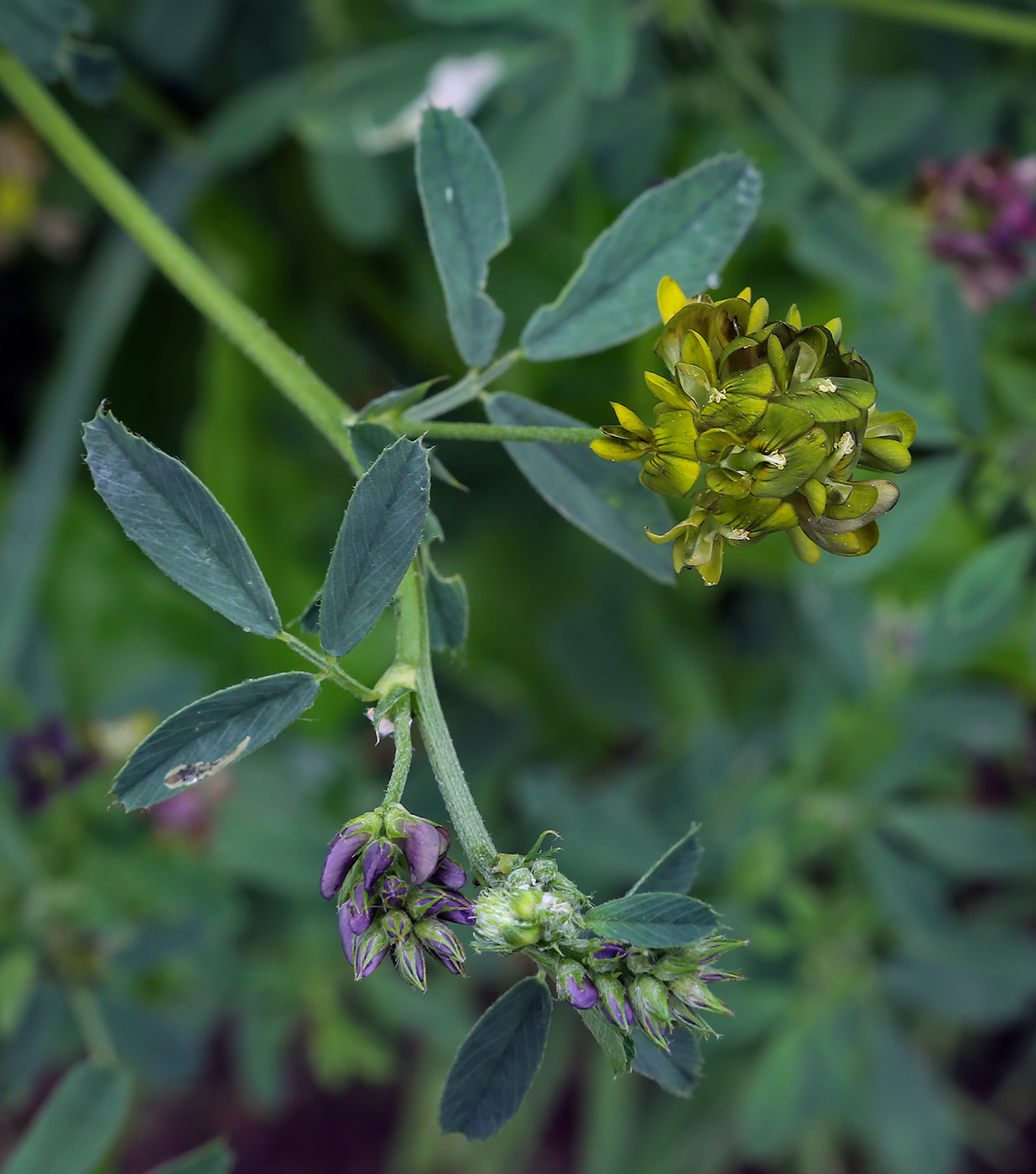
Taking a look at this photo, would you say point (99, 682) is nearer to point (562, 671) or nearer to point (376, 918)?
point (562, 671)

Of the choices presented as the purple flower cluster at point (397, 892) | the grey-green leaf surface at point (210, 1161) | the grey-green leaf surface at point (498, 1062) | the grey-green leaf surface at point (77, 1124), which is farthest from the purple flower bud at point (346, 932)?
the grey-green leaf surface at point (77, 1124)

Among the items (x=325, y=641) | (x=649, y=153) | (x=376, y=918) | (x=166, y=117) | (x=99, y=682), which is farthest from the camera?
(x=99, y=682)

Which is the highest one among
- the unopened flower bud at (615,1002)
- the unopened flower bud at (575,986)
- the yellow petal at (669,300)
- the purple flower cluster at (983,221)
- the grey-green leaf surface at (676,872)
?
the yellow petal at (669,300)

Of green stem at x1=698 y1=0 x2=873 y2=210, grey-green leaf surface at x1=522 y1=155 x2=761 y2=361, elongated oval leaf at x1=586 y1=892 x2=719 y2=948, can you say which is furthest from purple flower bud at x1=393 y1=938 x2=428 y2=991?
green stem at x1=698 y1=0 x2=873 y2=210

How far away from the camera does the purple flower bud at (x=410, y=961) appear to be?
0.72 meters

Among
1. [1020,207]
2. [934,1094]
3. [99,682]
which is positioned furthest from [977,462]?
[99,682]

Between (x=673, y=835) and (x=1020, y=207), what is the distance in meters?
1.20

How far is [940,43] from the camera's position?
80.7 inches

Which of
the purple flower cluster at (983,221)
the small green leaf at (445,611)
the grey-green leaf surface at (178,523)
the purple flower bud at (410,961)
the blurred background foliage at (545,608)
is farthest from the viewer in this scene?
the blurred background foliage at (545,608)

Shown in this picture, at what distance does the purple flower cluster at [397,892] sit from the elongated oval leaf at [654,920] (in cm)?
10

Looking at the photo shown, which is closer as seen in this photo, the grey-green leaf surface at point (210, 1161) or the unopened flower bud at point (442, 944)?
the unopened flower bud at point (442, 944)

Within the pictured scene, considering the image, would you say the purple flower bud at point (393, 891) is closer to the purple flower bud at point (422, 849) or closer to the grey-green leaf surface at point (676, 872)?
the purple flower bud at point (422, 849)

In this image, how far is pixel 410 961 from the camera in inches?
28.3

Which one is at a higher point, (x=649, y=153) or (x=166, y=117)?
(x=166, y=117)
